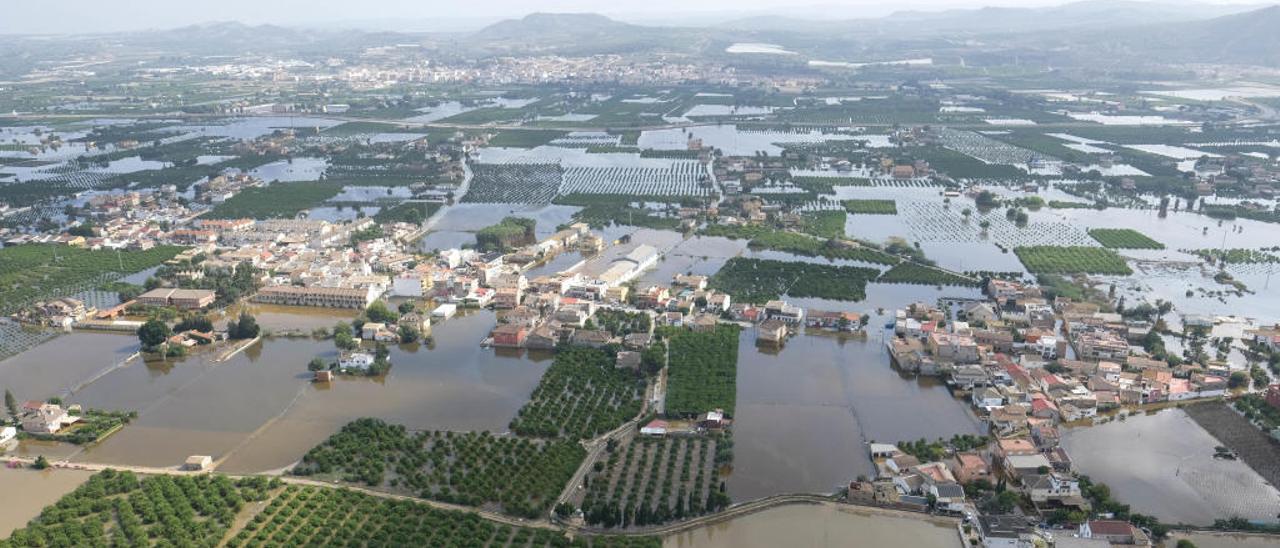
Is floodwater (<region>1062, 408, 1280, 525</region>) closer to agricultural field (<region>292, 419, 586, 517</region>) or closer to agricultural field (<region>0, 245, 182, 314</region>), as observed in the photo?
agricultural field (<region>292, 419, 586, 517</region>)

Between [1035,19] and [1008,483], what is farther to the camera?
[1035,19]

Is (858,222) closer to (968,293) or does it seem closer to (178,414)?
(968,293)

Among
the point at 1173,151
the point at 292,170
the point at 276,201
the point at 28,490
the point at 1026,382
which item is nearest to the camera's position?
the point at 28,490

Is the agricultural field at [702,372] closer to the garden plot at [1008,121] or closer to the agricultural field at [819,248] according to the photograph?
the agricultural field at [819,248]

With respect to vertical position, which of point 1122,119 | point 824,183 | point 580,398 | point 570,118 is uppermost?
point 1122,119

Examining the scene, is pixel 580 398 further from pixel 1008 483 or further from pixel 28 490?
pixel 28 490

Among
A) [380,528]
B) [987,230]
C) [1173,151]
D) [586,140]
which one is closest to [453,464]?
[380,528]

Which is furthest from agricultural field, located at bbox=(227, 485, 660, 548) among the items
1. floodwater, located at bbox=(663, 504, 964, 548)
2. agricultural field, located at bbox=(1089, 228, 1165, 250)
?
agricultural field, located at bbox=(1089, 228, 1165, 250)
